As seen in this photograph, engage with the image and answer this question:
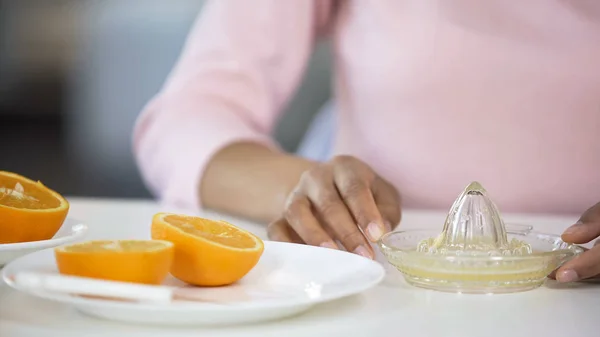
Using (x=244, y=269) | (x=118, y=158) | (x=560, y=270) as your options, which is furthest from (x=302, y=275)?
(x=118, y=158)

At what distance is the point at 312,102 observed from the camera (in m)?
2.18

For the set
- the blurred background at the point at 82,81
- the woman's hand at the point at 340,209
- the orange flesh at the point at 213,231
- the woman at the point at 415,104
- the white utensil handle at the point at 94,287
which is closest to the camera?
the white utensil handle at the point at 94,287

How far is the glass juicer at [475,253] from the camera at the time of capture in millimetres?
478

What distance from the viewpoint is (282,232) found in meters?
0.64

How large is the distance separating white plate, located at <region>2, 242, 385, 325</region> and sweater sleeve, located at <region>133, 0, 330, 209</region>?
1.64 feet

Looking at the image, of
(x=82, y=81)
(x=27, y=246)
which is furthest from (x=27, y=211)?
(x=82, y=81)

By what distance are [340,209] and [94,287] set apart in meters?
0.25

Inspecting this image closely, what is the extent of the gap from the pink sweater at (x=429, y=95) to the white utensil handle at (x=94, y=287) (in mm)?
575

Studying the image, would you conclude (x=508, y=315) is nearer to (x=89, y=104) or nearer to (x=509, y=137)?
(x=509, y=137)

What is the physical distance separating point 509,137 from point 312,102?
1.25 metres

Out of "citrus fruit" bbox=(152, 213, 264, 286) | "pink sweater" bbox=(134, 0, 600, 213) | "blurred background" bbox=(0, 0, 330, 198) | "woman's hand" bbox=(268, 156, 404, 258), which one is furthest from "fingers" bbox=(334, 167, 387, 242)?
"blurred background" bbox=(0, 0, 330, 198)

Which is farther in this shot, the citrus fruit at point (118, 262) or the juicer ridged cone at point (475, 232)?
the juicer ridged cone at point (475, 232)

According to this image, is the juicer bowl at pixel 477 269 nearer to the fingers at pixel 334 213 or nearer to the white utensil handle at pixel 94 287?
the fingers at pixel 334 213

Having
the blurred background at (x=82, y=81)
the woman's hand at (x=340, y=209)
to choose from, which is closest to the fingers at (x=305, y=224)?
the woman's hand at (x=340, y=209)
